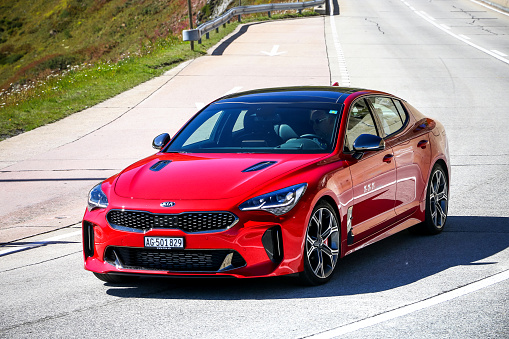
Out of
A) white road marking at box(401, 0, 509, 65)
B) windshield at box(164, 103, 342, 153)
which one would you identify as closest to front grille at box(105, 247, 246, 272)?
windshield at box(164, 103, 342, 153)

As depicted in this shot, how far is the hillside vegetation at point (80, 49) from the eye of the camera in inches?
846

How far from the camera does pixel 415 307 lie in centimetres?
582

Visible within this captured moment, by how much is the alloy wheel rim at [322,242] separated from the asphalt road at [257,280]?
157 mm

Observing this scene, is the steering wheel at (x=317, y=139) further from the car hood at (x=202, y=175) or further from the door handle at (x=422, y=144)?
the door handle at (x=422, y=144)

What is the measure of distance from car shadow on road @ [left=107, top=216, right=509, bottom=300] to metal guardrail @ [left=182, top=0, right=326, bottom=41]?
21.4m

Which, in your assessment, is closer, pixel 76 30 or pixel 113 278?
pixel 113 278

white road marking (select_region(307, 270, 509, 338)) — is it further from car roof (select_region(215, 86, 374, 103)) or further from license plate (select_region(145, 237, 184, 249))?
car roof (select_region(215, 86, 374, 103))

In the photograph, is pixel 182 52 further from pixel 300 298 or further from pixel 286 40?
pixel 300 298

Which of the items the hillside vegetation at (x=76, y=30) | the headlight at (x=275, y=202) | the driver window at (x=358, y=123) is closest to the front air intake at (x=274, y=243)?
the headlight at (x=275, y=202)

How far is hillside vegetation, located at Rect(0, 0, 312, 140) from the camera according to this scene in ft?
70.5

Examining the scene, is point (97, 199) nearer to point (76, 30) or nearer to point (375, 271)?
A: point (375, 271)

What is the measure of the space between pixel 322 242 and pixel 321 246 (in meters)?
0.03

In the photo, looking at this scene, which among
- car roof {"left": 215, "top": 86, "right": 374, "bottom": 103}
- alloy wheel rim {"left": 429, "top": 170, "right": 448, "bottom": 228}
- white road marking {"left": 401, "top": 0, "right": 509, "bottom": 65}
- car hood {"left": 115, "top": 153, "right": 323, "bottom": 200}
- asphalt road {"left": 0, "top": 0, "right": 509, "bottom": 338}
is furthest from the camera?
white road marking {"left": 401, "top": 0, "right": 509, "bottom": 65}

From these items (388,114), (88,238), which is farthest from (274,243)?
(388,114)
